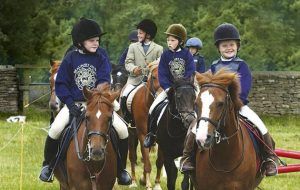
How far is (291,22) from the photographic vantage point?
32344 mm

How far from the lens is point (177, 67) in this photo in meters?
10.8

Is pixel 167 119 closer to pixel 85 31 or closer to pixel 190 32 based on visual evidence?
pixel 85 31

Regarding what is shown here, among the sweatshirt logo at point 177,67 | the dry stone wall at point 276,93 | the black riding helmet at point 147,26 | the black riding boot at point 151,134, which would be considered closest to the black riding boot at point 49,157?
the black riding boot at point 151,134

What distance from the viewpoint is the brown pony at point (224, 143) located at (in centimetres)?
661

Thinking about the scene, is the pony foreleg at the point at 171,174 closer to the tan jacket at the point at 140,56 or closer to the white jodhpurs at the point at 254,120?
the white jodhpurs at the point at 254,120

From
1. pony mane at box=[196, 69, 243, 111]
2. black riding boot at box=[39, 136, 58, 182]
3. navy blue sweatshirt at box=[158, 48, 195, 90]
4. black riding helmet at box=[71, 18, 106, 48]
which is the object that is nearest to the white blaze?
pony mane at box=[196, 69, 243, 111]

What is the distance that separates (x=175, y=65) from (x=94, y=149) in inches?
170

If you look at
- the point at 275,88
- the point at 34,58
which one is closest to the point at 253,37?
the point at 275,88

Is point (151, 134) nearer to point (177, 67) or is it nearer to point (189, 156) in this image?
point (177, 67)

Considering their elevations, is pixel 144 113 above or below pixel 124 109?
above

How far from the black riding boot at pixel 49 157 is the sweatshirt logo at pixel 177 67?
3040 mm

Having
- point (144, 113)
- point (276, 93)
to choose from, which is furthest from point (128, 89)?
point (276, 93)

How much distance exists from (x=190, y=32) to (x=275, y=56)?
4.36 m

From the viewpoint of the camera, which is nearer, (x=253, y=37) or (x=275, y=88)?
(x=275, y=88)
